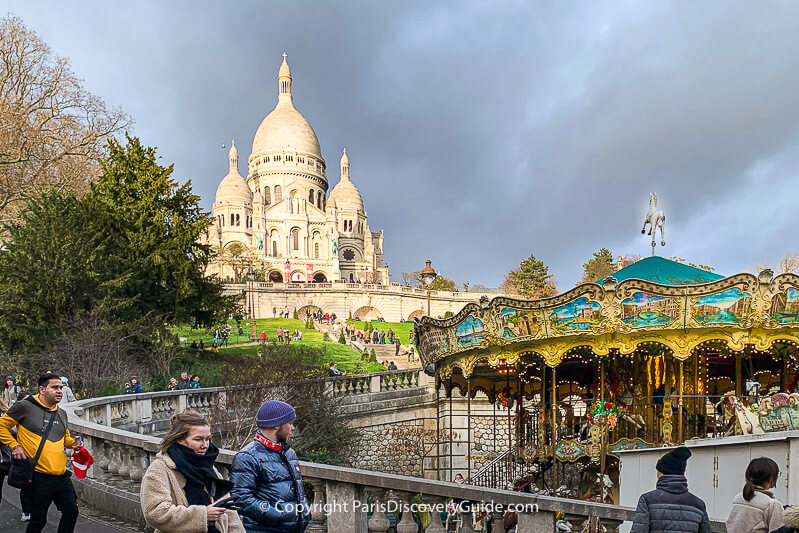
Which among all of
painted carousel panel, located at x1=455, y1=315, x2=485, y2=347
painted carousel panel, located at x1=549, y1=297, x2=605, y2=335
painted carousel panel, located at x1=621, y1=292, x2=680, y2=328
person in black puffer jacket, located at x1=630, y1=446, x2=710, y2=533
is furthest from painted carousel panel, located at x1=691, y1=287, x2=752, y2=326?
person in black puffer jacket, located at x1=630, y1=446, x2=710, y2=533

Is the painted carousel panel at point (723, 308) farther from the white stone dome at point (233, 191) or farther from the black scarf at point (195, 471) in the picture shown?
the white stone dome at point (233, 191)

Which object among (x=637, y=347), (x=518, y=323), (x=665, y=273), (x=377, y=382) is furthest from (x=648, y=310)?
(x=377, y=382)

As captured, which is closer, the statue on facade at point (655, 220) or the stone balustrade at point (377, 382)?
the statue on facade at point (655, 220)

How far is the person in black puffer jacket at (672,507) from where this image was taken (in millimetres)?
3400

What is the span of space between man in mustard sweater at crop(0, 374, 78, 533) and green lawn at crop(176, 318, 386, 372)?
21557 millimetres

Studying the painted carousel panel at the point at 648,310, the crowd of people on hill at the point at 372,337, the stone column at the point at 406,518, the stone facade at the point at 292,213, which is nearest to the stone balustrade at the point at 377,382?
the painted carousel panel at the point at 648,310

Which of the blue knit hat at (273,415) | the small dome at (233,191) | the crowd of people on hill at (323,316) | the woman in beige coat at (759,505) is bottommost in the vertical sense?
the crowd of people on hill at (323,316)

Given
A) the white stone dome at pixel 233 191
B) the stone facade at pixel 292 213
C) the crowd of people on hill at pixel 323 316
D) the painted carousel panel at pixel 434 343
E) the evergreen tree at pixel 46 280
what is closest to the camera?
the painted carousel panel at pixel 434 343

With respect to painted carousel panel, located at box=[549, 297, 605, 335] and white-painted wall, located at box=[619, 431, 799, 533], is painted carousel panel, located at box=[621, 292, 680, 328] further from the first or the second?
white-painted wall, located at box=[619, 431, 799, 533]

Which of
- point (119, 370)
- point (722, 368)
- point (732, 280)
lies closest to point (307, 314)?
point (119, 370)

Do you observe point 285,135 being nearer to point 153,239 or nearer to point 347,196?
point 347,196

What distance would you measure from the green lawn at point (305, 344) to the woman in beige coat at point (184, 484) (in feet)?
75.9

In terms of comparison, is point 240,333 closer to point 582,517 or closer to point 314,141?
point 582,517

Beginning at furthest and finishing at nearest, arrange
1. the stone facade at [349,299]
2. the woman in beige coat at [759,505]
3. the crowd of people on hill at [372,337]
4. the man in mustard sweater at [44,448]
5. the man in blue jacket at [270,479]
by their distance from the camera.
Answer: the stone facade at [349,299], the crowd of people on hill at [372,337], the man in mustard sweater at [44,448], the woman in beige coat at [759,505], the man in blue jacket at [270,479]
